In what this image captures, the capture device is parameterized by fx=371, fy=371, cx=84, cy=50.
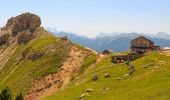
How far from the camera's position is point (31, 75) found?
144125 mm

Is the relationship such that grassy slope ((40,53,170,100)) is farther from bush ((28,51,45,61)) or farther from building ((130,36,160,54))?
bush ((28,51,45,61))

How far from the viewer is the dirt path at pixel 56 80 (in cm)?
12619

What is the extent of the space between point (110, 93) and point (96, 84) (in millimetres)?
10874

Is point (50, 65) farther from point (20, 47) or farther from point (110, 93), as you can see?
point (110, 93)

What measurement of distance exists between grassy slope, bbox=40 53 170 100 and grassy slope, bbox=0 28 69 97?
4602 centimetres

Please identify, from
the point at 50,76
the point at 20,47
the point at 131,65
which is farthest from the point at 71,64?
the point at 20,47

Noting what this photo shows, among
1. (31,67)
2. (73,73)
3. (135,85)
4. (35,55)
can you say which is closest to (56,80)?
(73,73)

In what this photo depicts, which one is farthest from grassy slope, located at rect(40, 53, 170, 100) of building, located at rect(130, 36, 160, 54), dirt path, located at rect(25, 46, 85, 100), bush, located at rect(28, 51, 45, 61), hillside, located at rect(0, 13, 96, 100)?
bush, located at rect(28, 51, 45, 61)

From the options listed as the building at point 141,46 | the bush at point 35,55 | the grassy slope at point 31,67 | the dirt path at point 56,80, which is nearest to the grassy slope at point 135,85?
the building at point 141,46

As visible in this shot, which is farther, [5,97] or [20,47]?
[20,47]

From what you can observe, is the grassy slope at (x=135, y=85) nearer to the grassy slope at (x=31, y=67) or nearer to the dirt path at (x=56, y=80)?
the dirt path at (x=56, y=80)

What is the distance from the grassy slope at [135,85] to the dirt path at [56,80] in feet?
99.1

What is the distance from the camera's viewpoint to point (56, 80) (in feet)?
430

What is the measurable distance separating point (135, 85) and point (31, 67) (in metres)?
77.8
